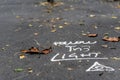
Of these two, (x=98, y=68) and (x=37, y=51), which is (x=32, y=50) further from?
(x=98, y=68)

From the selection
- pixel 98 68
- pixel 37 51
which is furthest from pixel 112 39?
pixel 37 51

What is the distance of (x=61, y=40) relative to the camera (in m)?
9.37

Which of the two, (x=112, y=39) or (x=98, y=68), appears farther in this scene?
(x=112, y=39)

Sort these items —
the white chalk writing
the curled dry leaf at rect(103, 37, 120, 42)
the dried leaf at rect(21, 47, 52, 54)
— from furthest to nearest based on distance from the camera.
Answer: the curled dry leaf at rect(103, 37, 120, 42) → the dried leaf at rect(21, 47, 52, 54) → the white chalk writing

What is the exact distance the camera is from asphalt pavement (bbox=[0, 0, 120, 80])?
7.45 meters

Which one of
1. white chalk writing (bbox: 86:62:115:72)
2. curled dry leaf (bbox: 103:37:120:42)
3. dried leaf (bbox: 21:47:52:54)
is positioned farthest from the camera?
curled dry leaf (bbox: 103:37:120:42)

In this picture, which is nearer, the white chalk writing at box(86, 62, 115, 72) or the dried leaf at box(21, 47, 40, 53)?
the white chalk writing at box(86, 62, 115, 72)

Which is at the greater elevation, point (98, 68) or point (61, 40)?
point (98, 68)

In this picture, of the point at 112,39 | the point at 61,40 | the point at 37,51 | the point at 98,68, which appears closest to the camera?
the point at 98,68

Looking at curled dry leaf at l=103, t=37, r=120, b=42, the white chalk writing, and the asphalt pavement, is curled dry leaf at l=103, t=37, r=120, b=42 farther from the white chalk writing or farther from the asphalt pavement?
the white chalk writing

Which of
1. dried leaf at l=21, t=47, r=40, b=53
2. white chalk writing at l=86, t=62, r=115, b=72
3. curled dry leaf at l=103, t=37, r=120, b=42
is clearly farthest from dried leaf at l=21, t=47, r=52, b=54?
curled dry leaf at l=103, t=37, r=120, b=42

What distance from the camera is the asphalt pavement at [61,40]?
7.45 meters

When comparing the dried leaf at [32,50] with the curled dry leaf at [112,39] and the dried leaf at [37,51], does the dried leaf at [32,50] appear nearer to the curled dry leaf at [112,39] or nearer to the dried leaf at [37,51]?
the dried leaf at [37,51]

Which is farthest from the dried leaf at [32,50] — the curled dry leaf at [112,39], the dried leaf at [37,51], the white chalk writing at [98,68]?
the curled dry leaf at [112,39]
